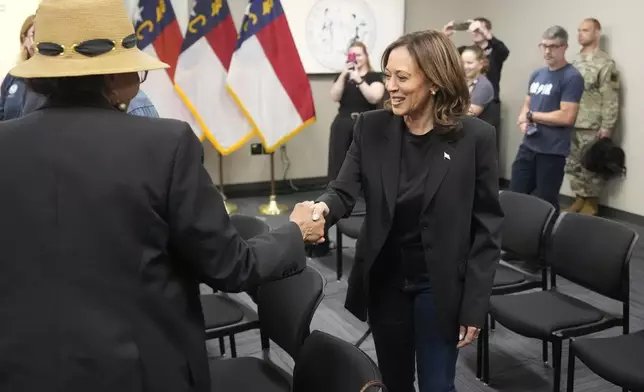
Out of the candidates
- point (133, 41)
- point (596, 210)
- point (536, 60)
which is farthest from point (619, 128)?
point (133, 41)

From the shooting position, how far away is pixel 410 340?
6.46 feet

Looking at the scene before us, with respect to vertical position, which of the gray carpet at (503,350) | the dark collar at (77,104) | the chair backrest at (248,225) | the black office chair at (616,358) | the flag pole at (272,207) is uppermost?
the dark collar at (77,104)

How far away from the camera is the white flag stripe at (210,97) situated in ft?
18.9

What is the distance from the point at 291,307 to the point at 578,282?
1.44m

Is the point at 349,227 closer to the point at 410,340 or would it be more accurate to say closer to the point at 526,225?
the point at 526,225

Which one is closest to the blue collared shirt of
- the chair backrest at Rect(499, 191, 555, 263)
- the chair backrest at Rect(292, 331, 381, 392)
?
the chair backrest at Rect(292, 331, 381, 392)

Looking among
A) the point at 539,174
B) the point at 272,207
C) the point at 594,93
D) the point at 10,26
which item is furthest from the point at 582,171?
the point at 10,26

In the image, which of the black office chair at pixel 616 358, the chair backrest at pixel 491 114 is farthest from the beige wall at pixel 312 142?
the black office chair at pixel 616 358

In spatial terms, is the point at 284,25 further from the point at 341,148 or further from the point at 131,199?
the point at 131,199

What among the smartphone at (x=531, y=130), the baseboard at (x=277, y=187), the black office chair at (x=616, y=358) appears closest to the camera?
the black office chair at (x=616, y=358)

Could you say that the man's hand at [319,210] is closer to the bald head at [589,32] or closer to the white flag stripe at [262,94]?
the white flag stripe at [262,94]

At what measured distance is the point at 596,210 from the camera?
19.8ft

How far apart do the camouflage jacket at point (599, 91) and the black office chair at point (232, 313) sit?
13.1ft

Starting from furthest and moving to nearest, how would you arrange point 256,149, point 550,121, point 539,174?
point 256,149 < point 539,174 < point 550,121
